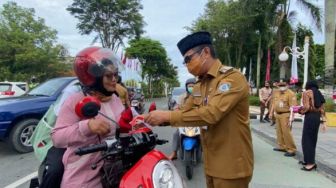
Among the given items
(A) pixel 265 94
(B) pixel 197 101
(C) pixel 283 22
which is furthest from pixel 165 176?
(C) pixel 283 22

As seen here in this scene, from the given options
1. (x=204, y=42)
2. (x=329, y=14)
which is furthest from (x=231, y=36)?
(x=204, y=42)

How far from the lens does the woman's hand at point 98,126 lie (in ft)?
7.22

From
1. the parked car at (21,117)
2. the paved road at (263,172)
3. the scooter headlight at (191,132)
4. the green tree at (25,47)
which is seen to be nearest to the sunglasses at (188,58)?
the paved road at (263,172)

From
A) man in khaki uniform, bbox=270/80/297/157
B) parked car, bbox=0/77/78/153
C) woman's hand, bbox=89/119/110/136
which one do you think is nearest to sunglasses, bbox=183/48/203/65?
woman's hand, bbox=89/119/110/136

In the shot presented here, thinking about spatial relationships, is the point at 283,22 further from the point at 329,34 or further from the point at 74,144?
the point at 74,144

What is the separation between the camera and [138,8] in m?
40.8

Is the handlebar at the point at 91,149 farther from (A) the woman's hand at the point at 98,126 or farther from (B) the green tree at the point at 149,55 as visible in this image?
(B) the green tree at the point at 149,55

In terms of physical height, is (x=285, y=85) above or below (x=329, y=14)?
below

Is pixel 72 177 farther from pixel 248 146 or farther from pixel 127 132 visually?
pixel 248 146

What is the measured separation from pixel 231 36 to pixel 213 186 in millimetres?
38471

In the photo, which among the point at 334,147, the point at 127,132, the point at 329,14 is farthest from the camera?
the point at 329,14

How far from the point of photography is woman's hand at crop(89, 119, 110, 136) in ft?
7.22

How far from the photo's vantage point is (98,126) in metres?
2.20

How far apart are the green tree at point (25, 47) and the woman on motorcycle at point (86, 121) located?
3425cm
